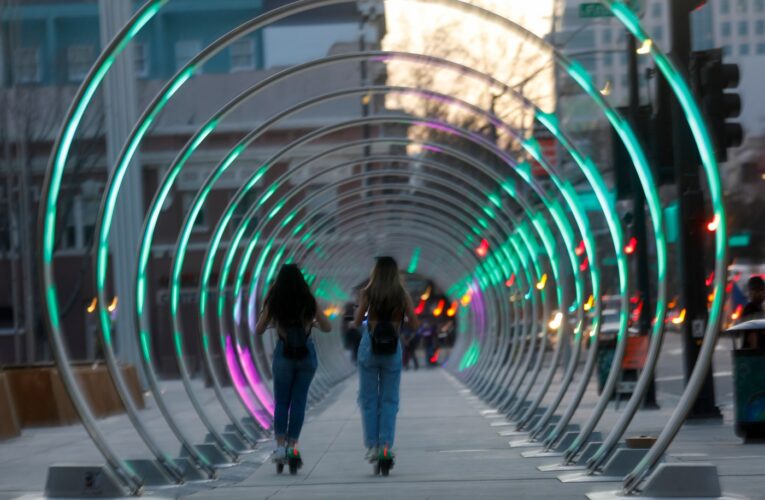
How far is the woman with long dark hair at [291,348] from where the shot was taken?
12.8 m

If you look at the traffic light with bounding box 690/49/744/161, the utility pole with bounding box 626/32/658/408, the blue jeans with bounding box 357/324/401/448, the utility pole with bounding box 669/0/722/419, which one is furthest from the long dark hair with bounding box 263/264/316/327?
the utility pole with bounding box 626/32/658/408

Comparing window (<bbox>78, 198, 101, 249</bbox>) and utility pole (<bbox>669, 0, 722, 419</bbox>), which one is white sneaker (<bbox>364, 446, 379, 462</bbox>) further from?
window (<bbox>78, 198, 101, 249</bbox>)

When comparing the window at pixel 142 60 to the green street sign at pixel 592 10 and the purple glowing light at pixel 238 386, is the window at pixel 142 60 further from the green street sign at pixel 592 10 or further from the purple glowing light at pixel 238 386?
the green street sign at pixel 592 10

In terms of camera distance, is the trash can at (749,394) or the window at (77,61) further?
the window at (77,61)

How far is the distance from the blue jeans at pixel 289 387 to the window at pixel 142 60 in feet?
141

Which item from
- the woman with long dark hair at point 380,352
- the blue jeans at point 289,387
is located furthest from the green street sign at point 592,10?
the blue jeans at point 289,387

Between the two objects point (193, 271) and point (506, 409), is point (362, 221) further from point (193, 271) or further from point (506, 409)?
point (193, 271)

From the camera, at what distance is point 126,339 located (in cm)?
2991

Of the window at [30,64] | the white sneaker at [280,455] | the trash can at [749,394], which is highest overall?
the window at [30,64]

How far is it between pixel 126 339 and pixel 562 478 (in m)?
A: 19.4

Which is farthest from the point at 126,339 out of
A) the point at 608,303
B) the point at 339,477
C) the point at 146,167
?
the point at 608,303

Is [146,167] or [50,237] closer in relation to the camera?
[50,237]

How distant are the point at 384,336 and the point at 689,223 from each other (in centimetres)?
573

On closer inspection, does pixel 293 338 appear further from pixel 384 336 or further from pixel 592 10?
pixel 592 10
